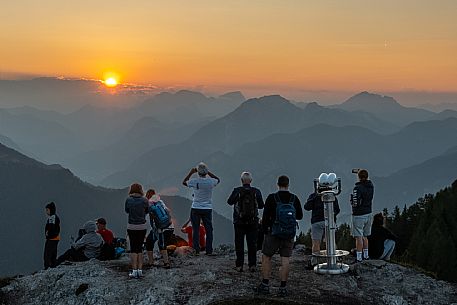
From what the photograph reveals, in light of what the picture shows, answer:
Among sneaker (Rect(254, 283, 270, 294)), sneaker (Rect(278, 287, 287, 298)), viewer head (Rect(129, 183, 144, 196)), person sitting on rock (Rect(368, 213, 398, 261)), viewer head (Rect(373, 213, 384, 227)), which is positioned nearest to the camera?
sneaker (Rect(278, 287, 287, 298))

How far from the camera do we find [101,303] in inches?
515

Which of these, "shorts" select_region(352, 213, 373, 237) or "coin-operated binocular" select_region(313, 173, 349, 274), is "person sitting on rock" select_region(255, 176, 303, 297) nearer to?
"coin-operated binocular" select_region(313, 173, 349, 274)

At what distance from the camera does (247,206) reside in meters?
13.7

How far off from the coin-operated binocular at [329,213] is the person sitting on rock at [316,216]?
459 mm

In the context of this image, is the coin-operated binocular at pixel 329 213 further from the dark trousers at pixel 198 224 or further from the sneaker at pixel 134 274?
the sneaker at pixel 134 274

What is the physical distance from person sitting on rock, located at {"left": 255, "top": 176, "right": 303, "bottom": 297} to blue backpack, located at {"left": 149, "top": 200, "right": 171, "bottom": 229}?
12.2 feet

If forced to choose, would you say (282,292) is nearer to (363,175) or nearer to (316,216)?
(316,216)

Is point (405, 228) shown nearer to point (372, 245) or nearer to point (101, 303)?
point (372, 245)

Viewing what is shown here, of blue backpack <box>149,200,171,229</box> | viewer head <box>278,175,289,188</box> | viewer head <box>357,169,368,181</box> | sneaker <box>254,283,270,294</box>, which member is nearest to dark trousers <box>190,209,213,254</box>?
blue backpack <box>149,200,171,229</box>

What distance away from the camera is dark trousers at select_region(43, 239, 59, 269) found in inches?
667

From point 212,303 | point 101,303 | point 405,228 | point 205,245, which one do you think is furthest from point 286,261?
point 405,228

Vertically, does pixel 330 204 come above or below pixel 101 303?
above

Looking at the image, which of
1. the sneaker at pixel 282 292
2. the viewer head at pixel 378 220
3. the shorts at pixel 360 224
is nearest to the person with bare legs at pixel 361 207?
the shorts at pixel 360 224

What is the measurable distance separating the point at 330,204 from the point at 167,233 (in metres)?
6.94
